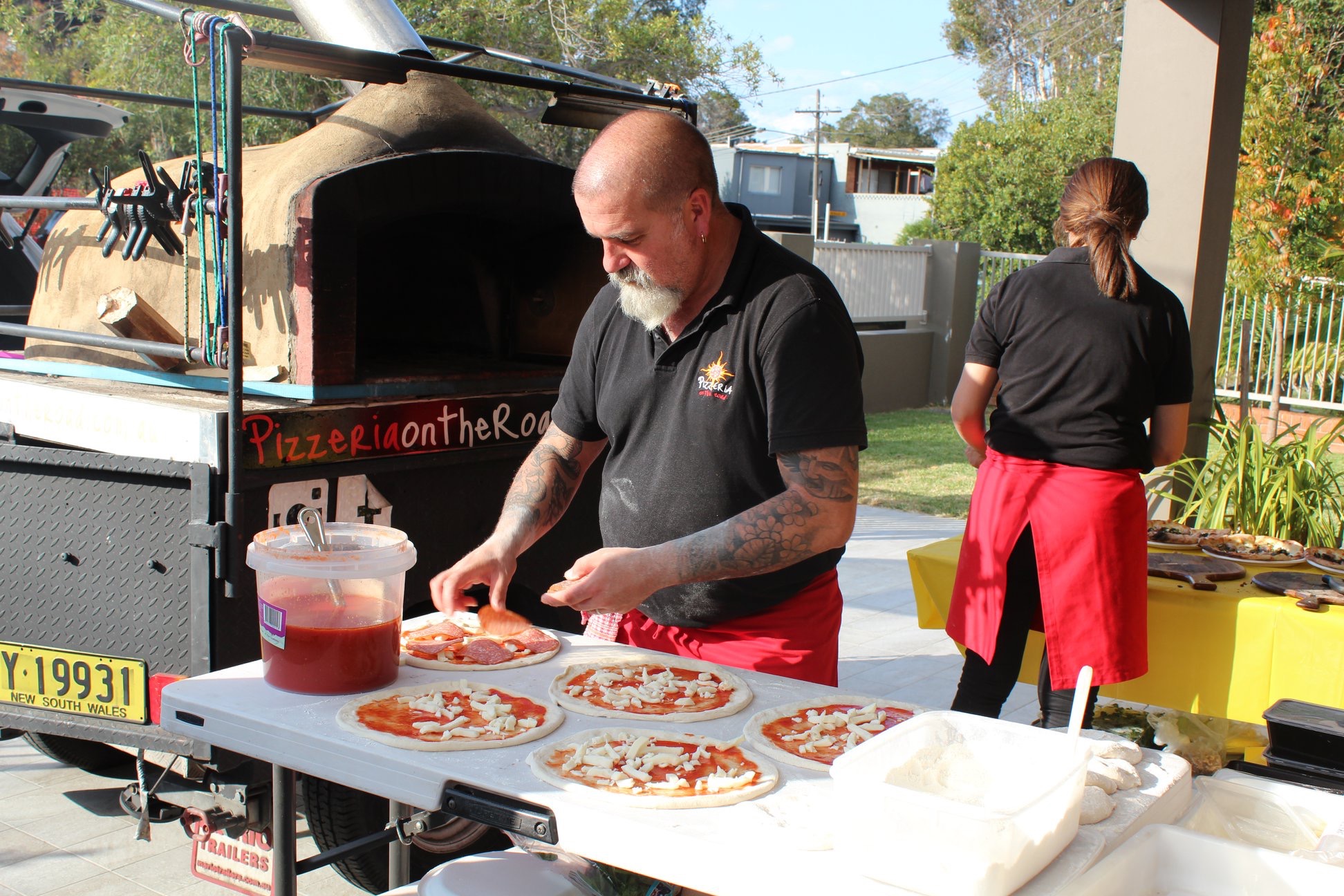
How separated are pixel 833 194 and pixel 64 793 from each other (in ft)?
135

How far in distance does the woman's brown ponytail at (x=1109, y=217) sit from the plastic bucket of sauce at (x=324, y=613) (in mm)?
2288

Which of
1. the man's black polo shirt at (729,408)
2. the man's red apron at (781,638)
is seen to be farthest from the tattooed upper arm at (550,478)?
the man's red apron at (781,638)

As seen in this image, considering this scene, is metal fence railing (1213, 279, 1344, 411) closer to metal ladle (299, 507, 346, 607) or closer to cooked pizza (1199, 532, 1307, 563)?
cooked pizza (1199, 532, 1307, 563)

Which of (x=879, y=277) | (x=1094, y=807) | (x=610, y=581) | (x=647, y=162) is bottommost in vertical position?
(x=1094, y=807)

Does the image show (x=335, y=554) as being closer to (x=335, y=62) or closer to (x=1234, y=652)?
(x=335, y=62)

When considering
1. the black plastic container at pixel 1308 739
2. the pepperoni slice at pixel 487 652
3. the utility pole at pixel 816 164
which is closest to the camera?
the black plastic container at pixel 1308 739

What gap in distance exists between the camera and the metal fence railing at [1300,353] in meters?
11.9

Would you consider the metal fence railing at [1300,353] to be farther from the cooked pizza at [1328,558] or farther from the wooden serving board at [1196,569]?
the wooden serving board at [1196,569]

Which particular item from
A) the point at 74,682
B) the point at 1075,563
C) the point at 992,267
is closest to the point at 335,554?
the point at 74,682

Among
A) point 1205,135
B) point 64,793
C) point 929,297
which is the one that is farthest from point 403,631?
point 929,297

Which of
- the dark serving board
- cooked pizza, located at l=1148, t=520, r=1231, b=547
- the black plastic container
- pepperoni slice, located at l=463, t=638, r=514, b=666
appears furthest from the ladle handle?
cooked pizza, located at l=1148, t=520, r=1231, b=547

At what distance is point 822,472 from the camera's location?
228 centimetres

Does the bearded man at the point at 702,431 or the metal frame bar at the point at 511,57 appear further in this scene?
the metal frame bar at the point at 511,57

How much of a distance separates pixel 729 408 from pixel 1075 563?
1.51 meters
